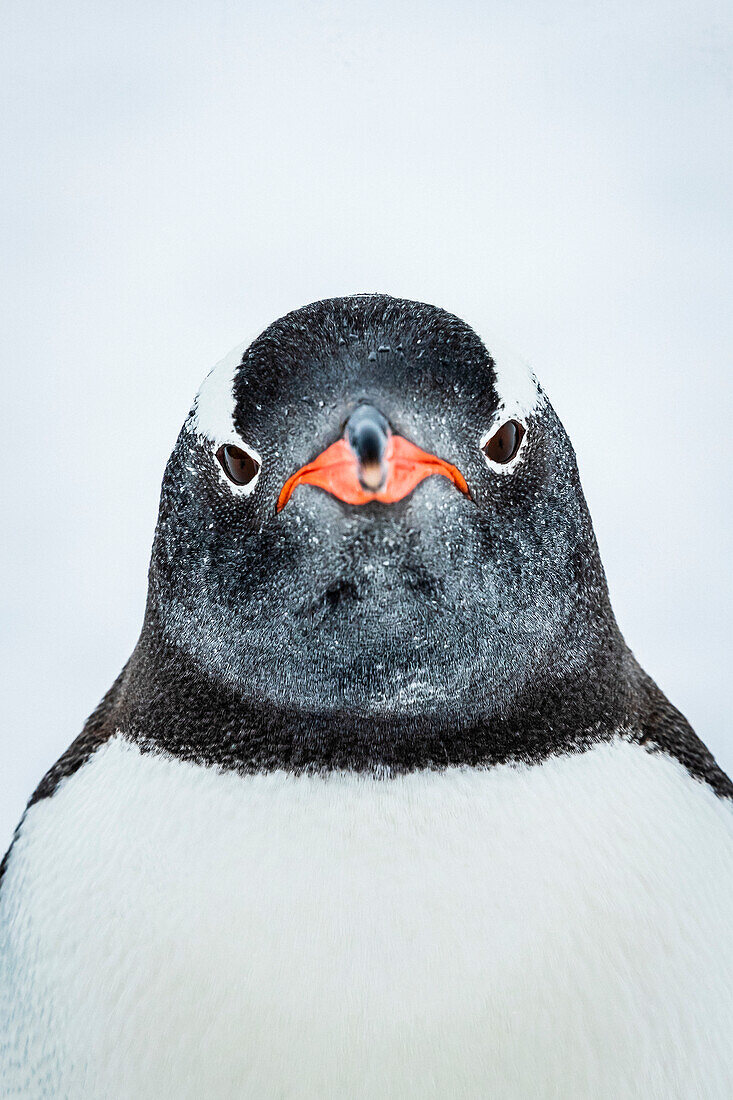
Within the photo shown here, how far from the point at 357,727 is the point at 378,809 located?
6 centimetres

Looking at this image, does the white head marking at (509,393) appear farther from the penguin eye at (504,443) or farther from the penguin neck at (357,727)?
the penguin neck at (357,727)

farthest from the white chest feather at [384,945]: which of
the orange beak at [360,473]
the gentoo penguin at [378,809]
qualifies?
the orange beak at [360,473]

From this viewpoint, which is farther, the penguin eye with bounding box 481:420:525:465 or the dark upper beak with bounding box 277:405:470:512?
the penguin eye with bounding box 481:420:525:465

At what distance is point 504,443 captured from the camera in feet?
2.60

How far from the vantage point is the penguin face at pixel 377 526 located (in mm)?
728

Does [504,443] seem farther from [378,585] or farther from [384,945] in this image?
[384,945]

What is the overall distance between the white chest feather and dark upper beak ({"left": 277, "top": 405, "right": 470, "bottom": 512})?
0.21 meters

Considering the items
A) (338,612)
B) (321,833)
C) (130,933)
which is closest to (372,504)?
(338,612)

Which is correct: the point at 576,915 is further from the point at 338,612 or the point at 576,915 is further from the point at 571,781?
the point at 338,612

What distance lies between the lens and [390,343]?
0.77 metres

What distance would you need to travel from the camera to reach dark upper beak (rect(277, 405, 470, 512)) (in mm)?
673

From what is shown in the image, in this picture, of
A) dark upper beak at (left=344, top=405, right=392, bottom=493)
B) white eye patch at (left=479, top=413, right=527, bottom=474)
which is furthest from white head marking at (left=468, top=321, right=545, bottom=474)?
dark upper beak at (left=344, top=405, right=392, bottom=493)

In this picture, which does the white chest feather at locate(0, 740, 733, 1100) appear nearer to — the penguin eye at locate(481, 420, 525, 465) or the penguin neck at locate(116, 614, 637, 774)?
the penguin neck at locate(116, 614, 637, 774)

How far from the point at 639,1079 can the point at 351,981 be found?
23 centimetres
